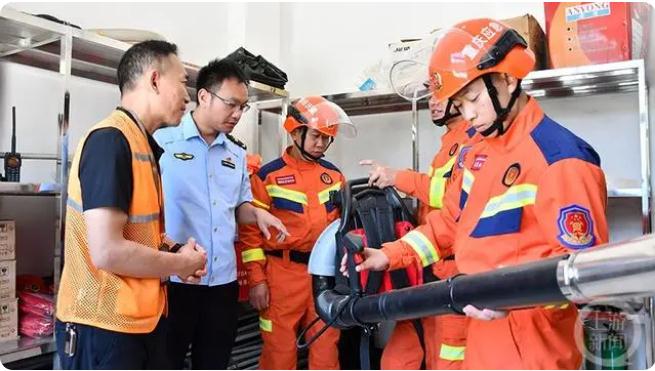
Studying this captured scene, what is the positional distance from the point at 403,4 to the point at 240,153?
1959 mm

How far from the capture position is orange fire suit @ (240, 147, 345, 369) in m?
2.68

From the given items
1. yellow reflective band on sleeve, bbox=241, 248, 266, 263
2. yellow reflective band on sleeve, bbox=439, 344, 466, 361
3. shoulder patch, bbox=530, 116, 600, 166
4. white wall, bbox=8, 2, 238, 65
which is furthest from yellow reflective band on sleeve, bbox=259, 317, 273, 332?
white wall, bbox=8, 2, 238, 65

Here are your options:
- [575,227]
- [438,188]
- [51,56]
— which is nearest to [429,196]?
[438,188]

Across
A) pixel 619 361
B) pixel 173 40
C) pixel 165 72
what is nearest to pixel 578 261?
pixel 619 361

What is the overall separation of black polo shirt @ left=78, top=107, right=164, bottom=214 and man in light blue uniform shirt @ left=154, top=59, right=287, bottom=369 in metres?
0.70

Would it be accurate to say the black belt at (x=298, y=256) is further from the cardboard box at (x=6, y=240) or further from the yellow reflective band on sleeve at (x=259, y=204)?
the cardboard box at (x=6, y=240)

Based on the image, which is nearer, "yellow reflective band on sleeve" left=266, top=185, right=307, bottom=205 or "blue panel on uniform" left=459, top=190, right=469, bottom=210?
"blue panel on uniform" left=459, top=190, right=469, bottom=210

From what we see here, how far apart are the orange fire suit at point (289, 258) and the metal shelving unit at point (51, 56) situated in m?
0.94

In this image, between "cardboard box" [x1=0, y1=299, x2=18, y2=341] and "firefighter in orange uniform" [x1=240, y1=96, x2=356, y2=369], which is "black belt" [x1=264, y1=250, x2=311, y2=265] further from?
"cardboard box" [x1=0, y1=299, x2=18, y2=341]

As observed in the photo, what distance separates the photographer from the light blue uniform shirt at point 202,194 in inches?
85.4

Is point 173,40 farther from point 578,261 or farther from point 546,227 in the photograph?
point 578,261

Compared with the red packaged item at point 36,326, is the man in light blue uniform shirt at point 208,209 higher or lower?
higher

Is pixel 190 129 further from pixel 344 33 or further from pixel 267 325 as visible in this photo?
pixel 344 33

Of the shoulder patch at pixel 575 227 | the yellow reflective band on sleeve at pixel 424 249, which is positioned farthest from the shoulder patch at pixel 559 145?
the yellow reflective band on sleeve at pixel 424 249
